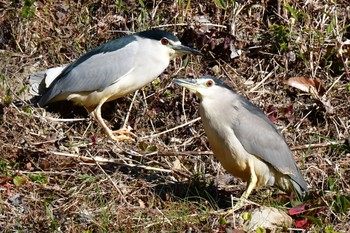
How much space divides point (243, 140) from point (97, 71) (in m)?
2.23

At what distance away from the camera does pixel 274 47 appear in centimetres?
845

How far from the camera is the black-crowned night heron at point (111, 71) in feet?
25.9

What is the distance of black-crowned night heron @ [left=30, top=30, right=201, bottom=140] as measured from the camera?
790cm

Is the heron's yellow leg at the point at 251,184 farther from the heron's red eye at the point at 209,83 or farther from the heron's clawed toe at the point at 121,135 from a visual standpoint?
the heron's clawed toe at the point at 121,135

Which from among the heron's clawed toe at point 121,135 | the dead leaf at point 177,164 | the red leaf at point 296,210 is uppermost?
the red leaf at point 296,210

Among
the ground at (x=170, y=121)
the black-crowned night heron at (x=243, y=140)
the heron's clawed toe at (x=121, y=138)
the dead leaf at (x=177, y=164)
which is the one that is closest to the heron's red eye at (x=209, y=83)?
the black-crowned night heron at (x=243, y=140)

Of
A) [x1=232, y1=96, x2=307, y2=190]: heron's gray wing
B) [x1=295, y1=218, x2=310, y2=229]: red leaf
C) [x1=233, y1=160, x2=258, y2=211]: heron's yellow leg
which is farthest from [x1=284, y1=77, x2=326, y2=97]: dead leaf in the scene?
[x1=295, y1=218, x2=310, y2=229]: red leaf

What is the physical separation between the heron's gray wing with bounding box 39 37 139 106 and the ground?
27 centimetres

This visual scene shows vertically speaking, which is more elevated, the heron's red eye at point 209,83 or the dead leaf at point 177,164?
the heron's red eye at point 209,83

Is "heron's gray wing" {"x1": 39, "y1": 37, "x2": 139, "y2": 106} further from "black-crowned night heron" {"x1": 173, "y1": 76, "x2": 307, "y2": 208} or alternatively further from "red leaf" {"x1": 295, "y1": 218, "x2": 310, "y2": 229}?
"red leaf" {"x1": 295, "y1": 218, "x2": 310, "y2": 229}

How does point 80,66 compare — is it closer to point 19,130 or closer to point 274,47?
point 19,130

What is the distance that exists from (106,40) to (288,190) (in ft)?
10.2

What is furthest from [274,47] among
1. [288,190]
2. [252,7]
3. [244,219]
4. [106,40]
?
[244,219]

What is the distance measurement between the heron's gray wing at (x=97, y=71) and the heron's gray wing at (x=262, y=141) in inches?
71.7
